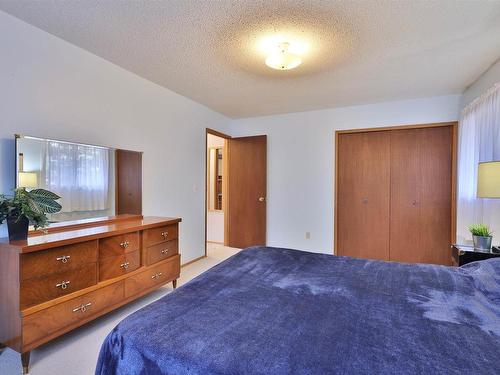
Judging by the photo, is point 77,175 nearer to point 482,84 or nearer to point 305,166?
point 305,166

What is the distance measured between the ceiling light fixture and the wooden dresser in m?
1.83

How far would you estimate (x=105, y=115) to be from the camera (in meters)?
2.69

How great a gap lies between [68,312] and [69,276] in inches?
9.7

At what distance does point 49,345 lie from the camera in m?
1.93

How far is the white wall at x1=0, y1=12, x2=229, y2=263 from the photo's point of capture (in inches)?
78.7

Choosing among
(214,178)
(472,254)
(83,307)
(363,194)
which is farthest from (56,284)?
(214,178)

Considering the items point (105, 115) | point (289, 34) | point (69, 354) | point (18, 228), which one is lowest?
point (69, 354)

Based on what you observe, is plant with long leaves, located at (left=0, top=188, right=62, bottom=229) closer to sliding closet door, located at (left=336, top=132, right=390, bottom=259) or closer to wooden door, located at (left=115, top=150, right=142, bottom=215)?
wooden door, located at (left=115, top=150, right=142, bottom=215)

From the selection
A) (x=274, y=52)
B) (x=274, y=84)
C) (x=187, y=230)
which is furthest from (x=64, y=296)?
(x=274, y=84)

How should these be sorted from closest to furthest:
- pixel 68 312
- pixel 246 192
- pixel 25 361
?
1. pixel 25 361
2. pixel 68 312
3. pixel 246 192

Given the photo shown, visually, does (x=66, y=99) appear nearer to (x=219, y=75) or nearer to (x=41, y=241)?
(x=41, y=241)

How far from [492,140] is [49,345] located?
4.06 metres

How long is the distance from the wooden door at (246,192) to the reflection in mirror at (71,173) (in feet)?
7.99


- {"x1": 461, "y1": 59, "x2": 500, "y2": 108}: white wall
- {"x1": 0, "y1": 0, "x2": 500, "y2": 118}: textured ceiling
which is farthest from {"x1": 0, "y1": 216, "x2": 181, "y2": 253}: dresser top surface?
{"x1": 461, "y1": 59, "x2": 500, "y2": 108}: white wall
